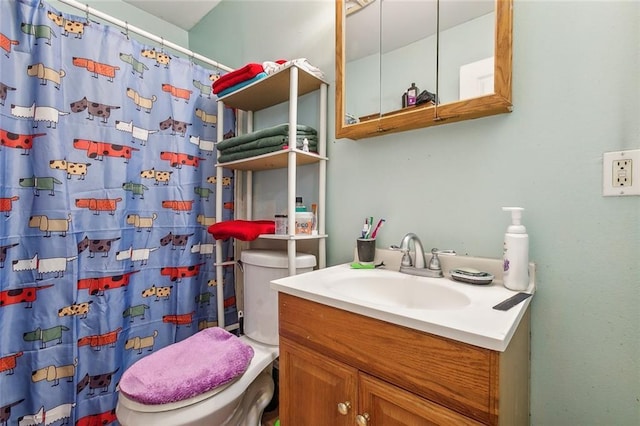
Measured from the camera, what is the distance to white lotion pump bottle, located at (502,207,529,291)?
729mm

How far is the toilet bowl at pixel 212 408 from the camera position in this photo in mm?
836

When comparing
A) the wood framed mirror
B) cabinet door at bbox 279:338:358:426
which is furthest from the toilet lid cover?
the wood framed mirror

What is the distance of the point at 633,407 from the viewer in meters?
0.66

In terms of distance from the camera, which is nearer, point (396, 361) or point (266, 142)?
point (396, 361)

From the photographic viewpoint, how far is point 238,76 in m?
1.30

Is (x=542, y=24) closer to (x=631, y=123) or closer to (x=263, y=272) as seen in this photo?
(x=631, y=123)

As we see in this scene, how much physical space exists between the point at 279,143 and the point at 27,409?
1.36 meters

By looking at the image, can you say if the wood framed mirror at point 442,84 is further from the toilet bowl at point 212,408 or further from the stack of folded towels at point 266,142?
the toilet bowl at point 212,408

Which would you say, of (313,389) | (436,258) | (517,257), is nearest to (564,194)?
(517,257)

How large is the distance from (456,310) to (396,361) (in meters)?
0.17

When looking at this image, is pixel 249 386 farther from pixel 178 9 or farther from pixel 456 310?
pixel 178 9

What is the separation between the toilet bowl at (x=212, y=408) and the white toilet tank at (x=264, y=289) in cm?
9

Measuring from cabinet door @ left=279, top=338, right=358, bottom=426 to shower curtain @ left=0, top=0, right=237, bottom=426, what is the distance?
83 cm

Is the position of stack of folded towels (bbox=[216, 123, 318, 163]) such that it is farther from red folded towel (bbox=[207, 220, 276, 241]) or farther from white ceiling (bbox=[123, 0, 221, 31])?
white ceiling (bbox=[123, 0, 221, 31])
